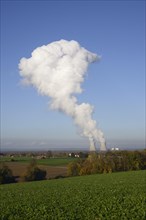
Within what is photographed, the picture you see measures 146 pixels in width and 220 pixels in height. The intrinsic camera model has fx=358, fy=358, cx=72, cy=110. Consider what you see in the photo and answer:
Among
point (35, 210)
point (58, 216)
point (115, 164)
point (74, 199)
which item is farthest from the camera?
point (115, 164)

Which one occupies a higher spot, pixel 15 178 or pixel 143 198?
pixel 143 198

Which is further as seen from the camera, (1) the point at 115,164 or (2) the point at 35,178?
(1) the point at 115,164

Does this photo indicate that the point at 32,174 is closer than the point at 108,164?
Yes

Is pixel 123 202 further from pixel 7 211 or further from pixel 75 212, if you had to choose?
pixel 7 211

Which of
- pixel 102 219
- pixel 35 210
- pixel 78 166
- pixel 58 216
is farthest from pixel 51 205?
pixel 78 166

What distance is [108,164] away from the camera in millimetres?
77750

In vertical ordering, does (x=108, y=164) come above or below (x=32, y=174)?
above

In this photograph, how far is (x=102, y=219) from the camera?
1684 cm

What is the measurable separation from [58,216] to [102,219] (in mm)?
2539

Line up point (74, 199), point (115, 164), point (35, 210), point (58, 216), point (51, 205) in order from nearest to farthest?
point (58, 216)
point (35, 210)
point (51, 205)
point (74, 199)
point (115, 164)

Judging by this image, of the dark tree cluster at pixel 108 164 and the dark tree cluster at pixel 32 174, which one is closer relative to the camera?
the dark tree cluster at pixel 32 174

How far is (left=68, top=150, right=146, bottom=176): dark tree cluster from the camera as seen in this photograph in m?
77.2

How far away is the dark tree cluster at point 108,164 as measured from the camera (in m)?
77.2

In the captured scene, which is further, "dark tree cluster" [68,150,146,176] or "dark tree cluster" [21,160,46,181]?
"dark tree cluster" [68,150,146,176]
